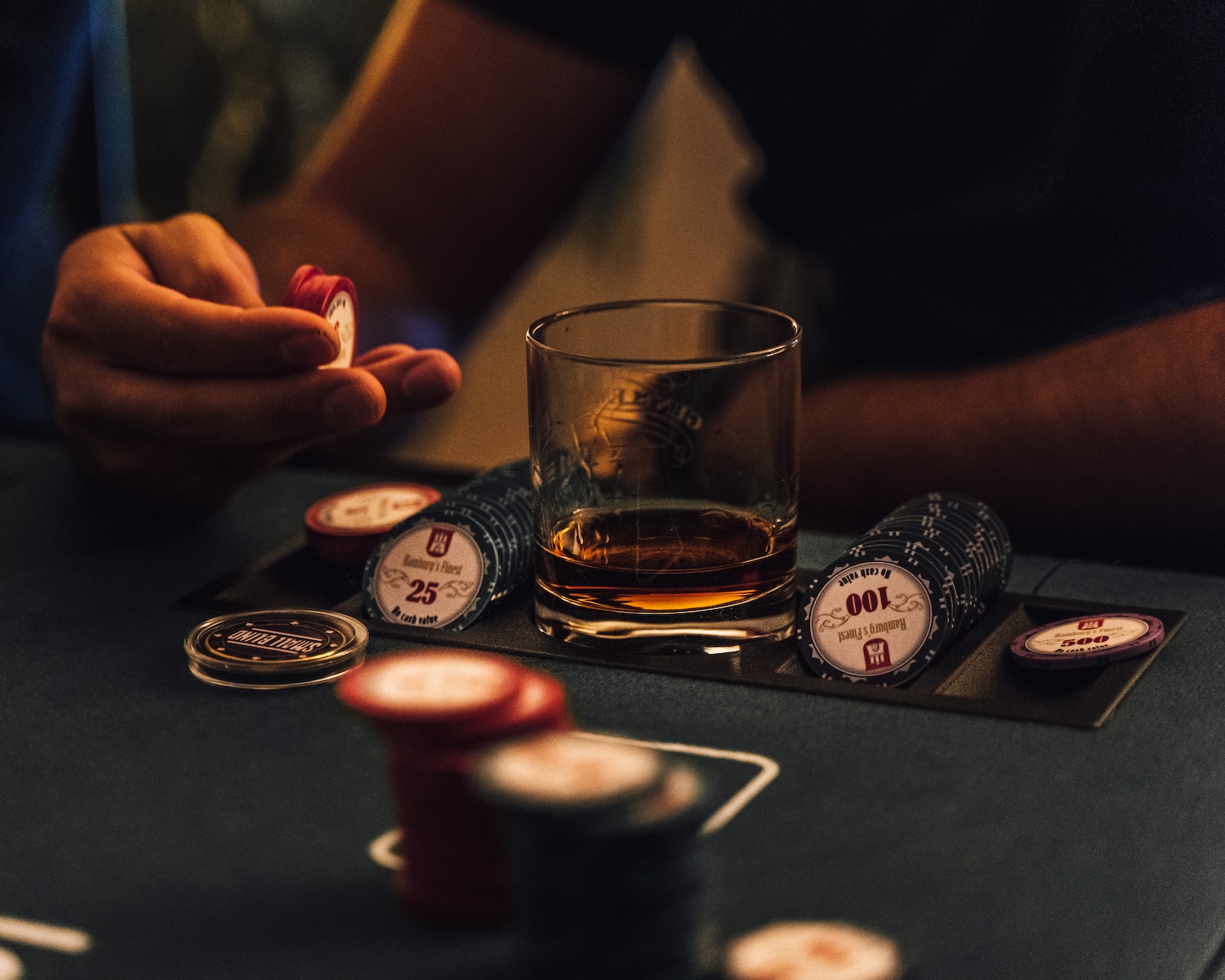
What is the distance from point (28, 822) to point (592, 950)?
0.30 meters

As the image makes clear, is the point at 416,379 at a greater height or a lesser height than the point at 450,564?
greater

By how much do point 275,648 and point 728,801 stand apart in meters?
0.29

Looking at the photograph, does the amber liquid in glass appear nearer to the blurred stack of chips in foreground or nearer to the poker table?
the poker table

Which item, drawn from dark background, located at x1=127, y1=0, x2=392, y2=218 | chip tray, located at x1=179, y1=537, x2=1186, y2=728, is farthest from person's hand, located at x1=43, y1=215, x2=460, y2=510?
dark background, located at x1=127, y1=0, x2=392, y2=218

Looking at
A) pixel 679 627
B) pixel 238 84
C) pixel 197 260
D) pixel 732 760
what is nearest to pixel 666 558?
pixel 679 627

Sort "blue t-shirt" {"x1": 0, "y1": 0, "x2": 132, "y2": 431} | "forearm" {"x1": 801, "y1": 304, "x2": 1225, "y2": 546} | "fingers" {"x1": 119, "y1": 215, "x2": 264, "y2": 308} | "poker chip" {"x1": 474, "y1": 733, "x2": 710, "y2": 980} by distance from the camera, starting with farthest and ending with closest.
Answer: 1. "blue t-shirt" {"x1": 0, "y1": 0, "x2": 132, "y2": 431}
2. "forearm" {"x1": 801, "y1": 304, "x2": 1225, "y2": 546}
3. "fingers" {"x1": 119, "y1": 215, "x2": 264, "y2": 308}
4. "poker chip" {"x1": 474, "y1": 733, "x2": 710, "y2": 980}

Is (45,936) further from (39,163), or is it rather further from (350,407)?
(39,163)

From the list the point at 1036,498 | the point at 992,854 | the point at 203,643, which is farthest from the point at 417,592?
the point at 1036,498

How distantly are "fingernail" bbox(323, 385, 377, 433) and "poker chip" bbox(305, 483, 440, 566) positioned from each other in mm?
79

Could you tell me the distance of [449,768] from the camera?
52cm

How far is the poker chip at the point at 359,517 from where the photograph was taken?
3.16ft

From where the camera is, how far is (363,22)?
3.24m

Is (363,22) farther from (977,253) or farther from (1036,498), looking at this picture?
(1036,498)

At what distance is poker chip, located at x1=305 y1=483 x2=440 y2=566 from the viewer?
3.16 feet
